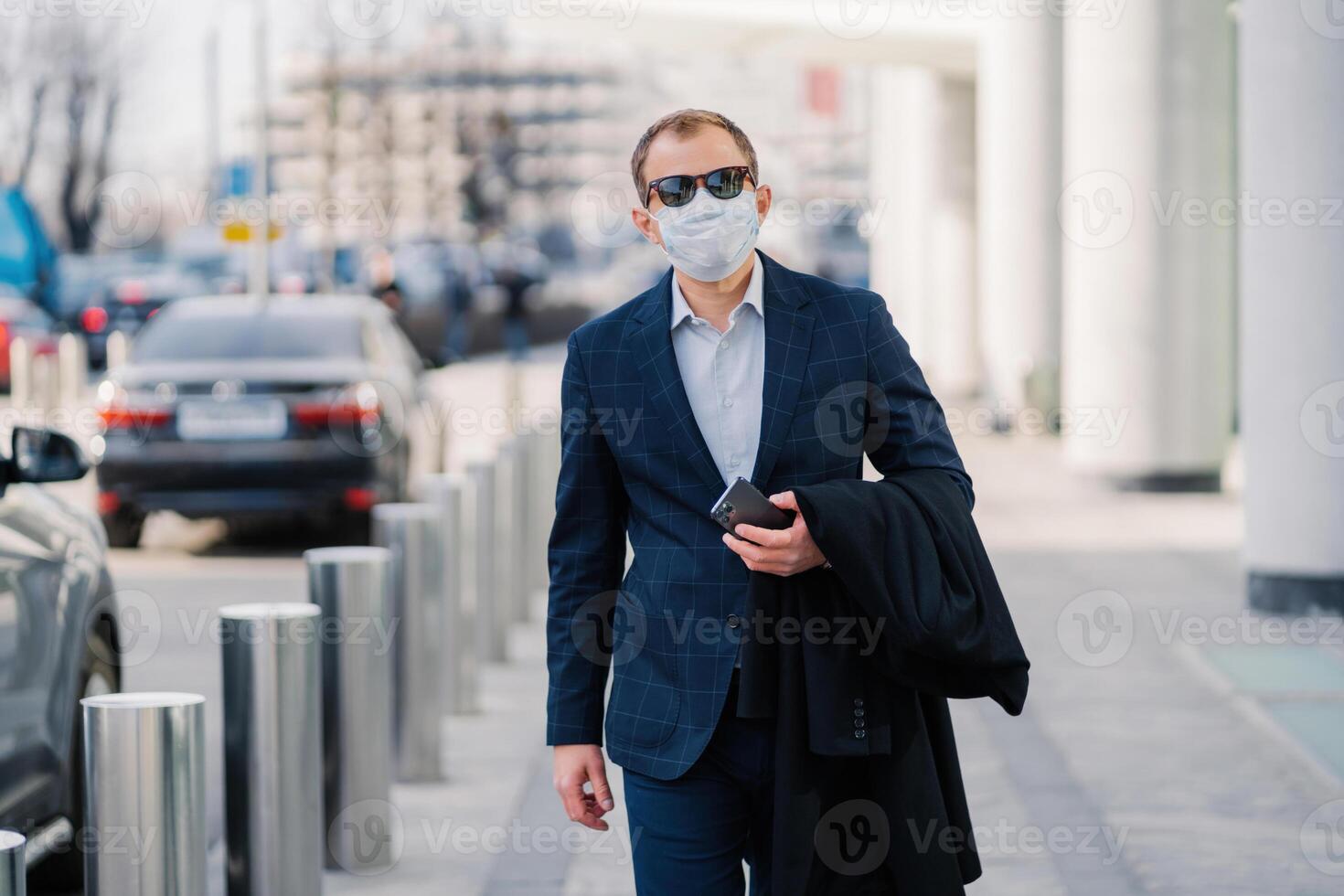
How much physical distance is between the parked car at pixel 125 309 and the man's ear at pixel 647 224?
29588mm

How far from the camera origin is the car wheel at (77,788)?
16.3ft

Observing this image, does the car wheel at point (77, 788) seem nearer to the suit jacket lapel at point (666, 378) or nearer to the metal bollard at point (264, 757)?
the metal bollard at point (264, 757)

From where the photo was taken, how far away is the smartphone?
2.75m

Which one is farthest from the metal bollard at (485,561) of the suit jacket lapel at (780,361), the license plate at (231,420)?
the suit jacket lapel at (780,361)

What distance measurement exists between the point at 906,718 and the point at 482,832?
3.23 m

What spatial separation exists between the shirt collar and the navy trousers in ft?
1.88

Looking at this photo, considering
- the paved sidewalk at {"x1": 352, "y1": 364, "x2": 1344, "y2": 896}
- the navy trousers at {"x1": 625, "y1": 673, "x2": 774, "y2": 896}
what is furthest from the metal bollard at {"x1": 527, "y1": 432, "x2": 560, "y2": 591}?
the navy trousers at {"x1": 625, "y1": 673, "x2": 774, "y2": 896}

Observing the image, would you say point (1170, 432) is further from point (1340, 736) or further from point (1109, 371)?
point (1340, 736)

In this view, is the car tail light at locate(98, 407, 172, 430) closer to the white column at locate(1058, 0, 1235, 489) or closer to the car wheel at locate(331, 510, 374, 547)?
the car wheel at locate(331, 510, 374, 547)

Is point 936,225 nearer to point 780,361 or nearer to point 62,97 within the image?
point 780,361

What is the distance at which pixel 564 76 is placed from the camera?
180625mm

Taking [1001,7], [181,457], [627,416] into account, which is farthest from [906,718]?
[1001,7]

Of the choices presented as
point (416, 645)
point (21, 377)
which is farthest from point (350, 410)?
point (21, 377)

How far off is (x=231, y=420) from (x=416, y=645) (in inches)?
214
